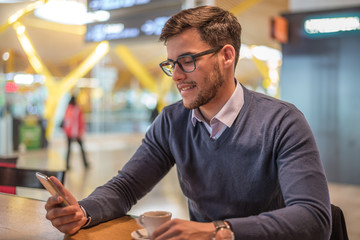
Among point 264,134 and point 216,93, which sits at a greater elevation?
point 216,93

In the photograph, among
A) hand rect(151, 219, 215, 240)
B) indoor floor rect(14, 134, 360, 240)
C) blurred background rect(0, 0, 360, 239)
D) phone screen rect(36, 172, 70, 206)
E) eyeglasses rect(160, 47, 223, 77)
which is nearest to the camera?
hand rect(151, 219, 215, 240)

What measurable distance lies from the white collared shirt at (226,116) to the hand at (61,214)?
1.69ft

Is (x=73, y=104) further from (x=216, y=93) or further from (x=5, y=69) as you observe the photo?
(x=216, y=93)

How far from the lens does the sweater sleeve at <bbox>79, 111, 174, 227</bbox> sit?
136 cm

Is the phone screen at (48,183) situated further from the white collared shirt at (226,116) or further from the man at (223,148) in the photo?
the white collared shirt at (226,116)

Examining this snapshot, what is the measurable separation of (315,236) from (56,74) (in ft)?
65.7

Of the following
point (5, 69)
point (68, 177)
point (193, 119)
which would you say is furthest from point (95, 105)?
point (193, 119)

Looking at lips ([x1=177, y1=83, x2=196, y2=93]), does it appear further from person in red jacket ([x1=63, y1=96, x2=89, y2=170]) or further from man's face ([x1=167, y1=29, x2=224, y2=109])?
person in red jacket ([x1=63, y1=96, x2=89, y2=170])

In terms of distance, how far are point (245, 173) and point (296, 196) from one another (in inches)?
8.2

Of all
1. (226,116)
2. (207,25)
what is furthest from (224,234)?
(207,25)

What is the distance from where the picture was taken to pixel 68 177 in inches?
236

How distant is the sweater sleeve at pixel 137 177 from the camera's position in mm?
1355

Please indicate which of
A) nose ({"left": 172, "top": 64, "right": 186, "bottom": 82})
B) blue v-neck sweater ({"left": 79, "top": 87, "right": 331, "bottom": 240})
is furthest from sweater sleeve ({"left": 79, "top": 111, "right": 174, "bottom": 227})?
nose ({"left": 172, "top": 64, "right": 186, "bottom": 82})

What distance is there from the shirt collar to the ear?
0.09 meters
